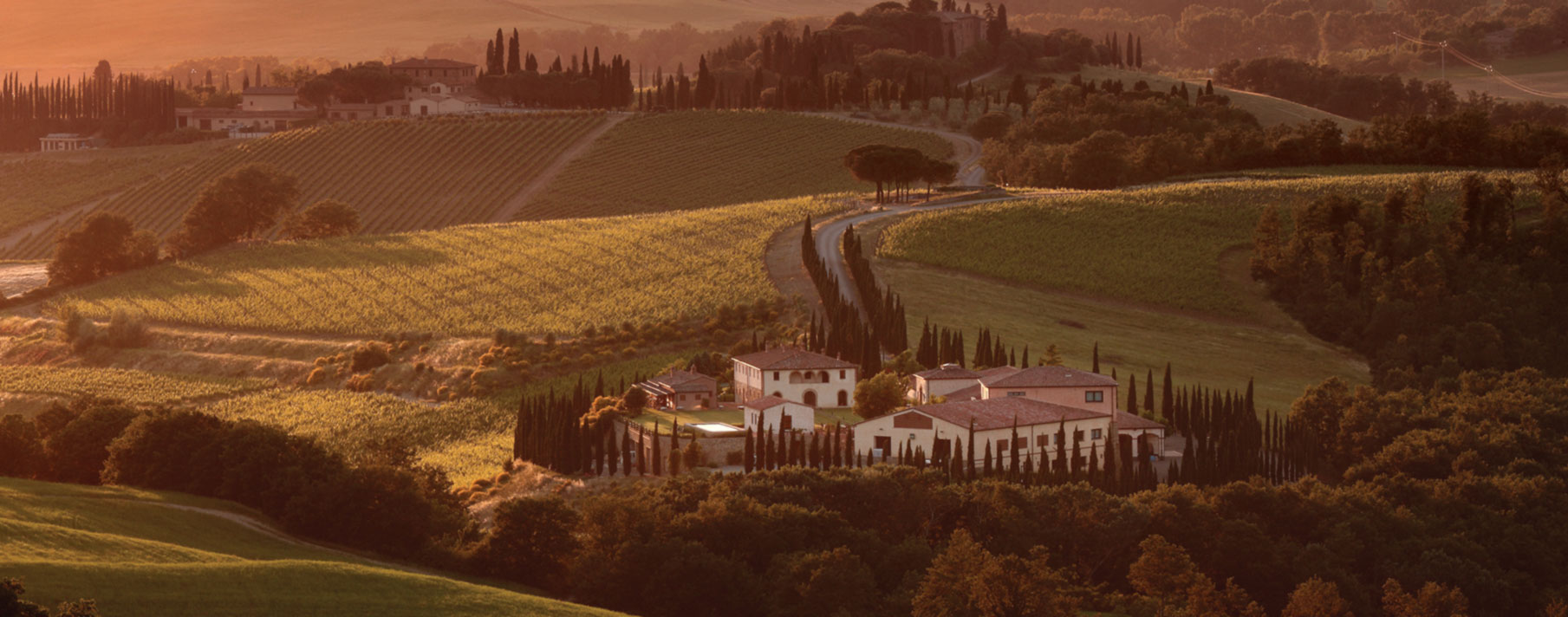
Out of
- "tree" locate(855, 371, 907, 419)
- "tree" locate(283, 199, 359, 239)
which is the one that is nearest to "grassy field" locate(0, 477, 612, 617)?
"tree" locate(855, 371, 907, 419)

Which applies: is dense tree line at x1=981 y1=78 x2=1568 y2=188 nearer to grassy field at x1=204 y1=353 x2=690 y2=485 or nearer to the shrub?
grassy field at x1=204 y1=353 x2=690 y2=485

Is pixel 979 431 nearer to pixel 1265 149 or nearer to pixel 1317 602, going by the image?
pixel 1317 602

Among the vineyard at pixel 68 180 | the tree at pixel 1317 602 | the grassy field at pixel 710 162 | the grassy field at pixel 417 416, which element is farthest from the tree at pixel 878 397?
the vineyard at pixel 68 180

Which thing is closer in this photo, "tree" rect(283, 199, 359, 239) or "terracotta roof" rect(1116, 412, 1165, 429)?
"terracotta roof" rect(1116, 412, 1165, 429)

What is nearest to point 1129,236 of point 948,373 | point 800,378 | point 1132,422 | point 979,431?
point 948,373

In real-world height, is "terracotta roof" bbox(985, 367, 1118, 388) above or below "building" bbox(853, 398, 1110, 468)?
above

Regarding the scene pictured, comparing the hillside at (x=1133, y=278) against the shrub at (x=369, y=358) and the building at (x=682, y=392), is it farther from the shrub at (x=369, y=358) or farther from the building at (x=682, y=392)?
the shrub at (x=369, y=358)
